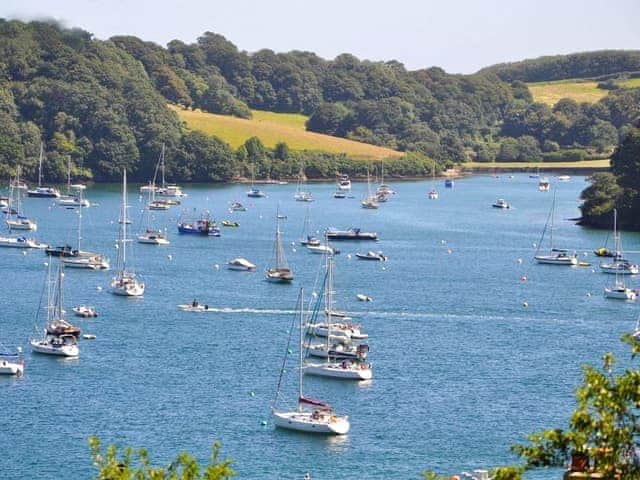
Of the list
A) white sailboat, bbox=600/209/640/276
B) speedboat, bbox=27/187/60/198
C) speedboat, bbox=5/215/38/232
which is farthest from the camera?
speedboat, bbox=27/187/60/198

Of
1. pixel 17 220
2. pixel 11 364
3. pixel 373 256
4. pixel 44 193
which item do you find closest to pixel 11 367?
pixel 11 364

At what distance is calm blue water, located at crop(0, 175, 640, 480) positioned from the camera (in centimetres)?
4888

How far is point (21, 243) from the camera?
108m

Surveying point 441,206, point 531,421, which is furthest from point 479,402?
point 441,206

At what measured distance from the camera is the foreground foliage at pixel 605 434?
2072 cm

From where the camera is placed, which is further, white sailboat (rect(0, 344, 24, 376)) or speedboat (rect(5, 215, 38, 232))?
speedboat (rect(5, 215, 38, 232))

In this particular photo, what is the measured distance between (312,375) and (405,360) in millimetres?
5227

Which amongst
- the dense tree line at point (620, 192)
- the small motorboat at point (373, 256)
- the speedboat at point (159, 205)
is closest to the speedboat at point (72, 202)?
the speedboat at point (159, 205)

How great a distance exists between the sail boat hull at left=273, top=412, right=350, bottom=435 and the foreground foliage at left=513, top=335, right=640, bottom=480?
1141 inches

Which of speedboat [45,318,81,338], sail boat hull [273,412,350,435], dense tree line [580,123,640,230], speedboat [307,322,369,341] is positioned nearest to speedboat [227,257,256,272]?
speedboat [307,322,369,341]

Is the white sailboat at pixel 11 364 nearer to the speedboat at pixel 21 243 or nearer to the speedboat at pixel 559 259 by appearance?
the speedboat at pixel 21 243

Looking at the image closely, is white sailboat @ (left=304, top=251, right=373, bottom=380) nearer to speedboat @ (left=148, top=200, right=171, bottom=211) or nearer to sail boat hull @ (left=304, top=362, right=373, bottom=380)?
sail boat hull @ (left=304, top=362, right=373, bottom=380)

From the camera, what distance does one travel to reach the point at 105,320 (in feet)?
243

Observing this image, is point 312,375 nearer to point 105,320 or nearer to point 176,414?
point 176,414
